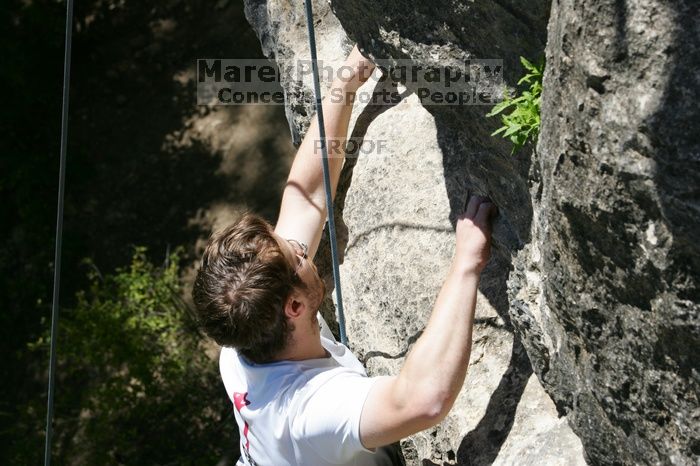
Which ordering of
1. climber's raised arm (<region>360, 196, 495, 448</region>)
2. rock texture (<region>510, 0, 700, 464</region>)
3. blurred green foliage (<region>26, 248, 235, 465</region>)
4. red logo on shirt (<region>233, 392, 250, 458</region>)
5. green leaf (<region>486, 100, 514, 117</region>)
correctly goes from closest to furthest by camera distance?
1. rock texture (<region>510, 0, 700, 464</region>)
2. climber's raised arm (<region>360, 196, 495, 448</region>)
3. green leaf (<region>486, 100, 514, 117</region>)
4. red logo on shirt (<region>233, 392, 250, 458</region>)
5. blurred green foliage (<region>26, 248, 235, 465</region>)

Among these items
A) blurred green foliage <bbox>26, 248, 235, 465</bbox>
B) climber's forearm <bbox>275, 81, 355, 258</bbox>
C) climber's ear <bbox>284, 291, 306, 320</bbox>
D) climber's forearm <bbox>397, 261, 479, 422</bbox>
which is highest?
climber's forearm <bbox>275, 81, 355, 258</bbox>

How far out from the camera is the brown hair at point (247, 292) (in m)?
2.03

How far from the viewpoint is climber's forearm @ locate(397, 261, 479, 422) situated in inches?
74.6

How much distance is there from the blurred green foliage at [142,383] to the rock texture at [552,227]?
6.44 feet

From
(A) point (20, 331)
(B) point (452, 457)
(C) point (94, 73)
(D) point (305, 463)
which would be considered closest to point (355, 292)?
(B) point (452, 457)

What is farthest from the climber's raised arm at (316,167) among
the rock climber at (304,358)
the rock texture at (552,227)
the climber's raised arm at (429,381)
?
the climber's raised arm at (429,381)

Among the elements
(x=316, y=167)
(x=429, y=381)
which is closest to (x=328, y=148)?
(x=316, y=167)

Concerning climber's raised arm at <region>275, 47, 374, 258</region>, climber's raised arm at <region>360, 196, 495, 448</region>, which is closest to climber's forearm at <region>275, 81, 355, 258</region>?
climber's raised arm at <region>275, 47, 374, 258</region>

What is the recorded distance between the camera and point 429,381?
6.24ft

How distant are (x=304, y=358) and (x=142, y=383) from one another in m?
2.73

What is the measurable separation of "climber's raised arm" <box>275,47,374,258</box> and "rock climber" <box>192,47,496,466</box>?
35 centimetres

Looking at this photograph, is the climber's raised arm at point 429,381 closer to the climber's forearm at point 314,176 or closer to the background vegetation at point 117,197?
the climber's forearm at point 314,176

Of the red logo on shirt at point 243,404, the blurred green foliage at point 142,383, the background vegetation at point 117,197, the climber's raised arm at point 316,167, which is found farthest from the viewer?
the background vegetation at point 117,197

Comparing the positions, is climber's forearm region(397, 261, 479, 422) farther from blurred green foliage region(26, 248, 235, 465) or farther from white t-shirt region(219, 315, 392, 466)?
blurred green foliage region(26, 248, 235, 465)
